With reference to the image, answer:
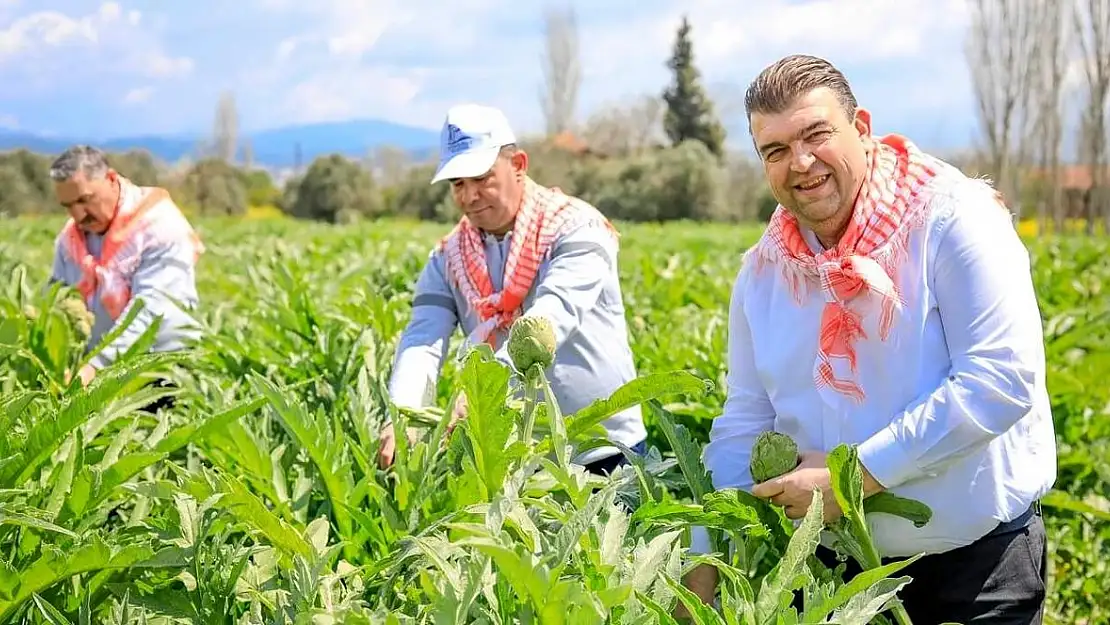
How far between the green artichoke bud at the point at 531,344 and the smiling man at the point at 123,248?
263 centimetres

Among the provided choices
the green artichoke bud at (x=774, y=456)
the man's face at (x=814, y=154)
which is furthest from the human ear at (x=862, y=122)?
the green artichoke bud at (x=774, y=456)

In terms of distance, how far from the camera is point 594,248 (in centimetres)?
327

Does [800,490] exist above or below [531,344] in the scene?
below

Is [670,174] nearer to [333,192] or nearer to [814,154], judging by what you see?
[333,192]

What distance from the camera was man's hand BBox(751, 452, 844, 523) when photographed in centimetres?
202

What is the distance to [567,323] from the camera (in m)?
3.04

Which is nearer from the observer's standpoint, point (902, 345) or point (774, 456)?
point (774, 456)

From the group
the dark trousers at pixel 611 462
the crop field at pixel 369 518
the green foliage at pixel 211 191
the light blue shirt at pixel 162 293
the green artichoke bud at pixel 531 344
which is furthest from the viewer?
the green foliage at pixel 211 191

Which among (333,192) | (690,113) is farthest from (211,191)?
(690,113)

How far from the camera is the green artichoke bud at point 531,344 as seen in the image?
6.62 ft

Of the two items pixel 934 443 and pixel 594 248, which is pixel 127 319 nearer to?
pixel 594 248

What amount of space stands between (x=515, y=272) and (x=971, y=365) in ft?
4.81

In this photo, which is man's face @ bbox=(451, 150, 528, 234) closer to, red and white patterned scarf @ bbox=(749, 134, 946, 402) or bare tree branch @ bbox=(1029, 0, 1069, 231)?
red and white patterned scarf @ bbox=(749, 134, 946, 402)

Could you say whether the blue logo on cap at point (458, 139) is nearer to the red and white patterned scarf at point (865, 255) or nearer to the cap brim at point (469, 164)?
the cap brim at point (469, 164)
